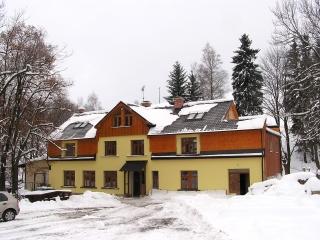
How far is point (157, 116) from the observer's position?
42406 millimetres

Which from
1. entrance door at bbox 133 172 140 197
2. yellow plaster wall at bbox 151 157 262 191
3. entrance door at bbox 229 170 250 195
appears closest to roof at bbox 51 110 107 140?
entrance door at bbox 133 172 140 197

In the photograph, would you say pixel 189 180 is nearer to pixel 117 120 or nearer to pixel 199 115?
pixel 199 115

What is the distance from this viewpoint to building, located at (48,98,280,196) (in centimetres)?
3569

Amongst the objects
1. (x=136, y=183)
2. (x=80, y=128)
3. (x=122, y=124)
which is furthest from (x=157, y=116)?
(x=80, y=128)

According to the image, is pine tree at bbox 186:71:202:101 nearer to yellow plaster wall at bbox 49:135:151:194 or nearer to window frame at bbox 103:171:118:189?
yellow plaster wall at bbox 49:135:151:194

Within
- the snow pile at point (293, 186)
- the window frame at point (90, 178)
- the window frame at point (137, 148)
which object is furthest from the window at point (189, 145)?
the snow pile at point (293, 186)

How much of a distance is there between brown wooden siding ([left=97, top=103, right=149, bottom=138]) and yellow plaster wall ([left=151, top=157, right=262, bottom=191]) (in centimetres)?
344

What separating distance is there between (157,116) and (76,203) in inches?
539

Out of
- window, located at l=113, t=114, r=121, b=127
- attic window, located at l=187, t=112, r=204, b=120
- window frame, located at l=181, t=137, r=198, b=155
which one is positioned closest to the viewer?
window frame, located at l=181, t=137, r=198, b=155

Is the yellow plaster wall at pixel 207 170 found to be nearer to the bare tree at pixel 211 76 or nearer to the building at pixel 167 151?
the building at pixel 167 151

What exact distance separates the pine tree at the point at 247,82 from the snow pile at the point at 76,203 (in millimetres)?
23313

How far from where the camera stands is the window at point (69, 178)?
45938 millimetres

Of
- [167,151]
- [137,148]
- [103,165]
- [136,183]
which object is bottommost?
[136,183]

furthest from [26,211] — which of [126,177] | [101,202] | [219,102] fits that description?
[219,102]
